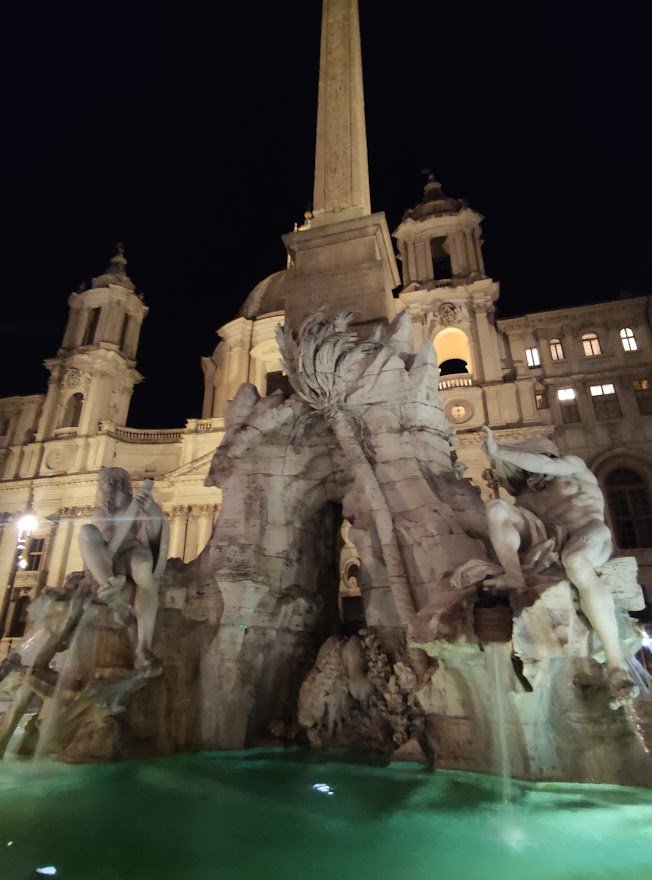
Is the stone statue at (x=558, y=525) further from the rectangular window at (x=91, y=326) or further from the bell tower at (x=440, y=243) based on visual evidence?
the rectangular window at (x=91, y=326)

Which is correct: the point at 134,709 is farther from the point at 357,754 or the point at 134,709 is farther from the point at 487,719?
the point at 487,719

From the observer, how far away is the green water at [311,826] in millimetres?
2838

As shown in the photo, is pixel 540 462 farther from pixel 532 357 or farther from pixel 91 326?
pixel 91 326

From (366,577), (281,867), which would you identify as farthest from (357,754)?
(281,867)

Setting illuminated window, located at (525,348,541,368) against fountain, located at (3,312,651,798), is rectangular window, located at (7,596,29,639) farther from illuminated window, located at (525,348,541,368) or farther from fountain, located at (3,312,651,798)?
illuminated window, located at (525,348,541,368)

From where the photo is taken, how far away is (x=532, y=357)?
28.8 m

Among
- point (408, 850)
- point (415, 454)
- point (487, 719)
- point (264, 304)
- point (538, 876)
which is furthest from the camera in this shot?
point (264, 304)

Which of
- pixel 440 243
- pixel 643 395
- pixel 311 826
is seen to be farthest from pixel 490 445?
pixel 440 243

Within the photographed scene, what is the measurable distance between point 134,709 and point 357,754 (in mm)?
2407

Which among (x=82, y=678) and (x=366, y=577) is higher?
(x=366, y=577)

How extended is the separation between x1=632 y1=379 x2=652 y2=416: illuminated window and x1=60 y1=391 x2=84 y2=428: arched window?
1284 inches

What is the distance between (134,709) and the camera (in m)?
5.61

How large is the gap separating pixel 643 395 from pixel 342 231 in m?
23.4

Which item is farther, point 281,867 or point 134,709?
point 134,709
